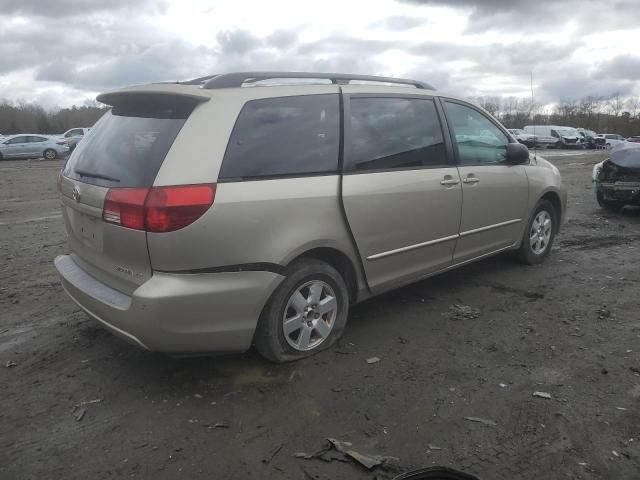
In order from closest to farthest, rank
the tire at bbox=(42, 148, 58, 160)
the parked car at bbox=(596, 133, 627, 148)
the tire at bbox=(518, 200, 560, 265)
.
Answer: the tire at bbox=(518, 200, 560, 265), the tire at bbox=(42, 148, 58, 160), the parked car at bbox=(596, 133, 627, 148)

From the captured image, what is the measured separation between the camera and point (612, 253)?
6.34 m

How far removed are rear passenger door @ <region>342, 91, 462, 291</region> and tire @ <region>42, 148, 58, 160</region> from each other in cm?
2955

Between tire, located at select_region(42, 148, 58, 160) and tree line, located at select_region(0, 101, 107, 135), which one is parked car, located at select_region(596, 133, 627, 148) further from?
tree line, located at select_region(0, 101, 107, 135)

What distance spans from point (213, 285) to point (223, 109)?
3.33 ft

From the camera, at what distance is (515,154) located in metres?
4.96

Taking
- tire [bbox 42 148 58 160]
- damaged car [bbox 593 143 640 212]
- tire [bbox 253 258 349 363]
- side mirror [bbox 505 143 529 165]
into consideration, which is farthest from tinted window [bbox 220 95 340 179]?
tire [bbox 42 148 58 160]

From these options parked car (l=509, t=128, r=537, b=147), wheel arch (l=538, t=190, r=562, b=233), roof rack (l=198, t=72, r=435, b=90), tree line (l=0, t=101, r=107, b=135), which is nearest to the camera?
roof rack (l=198, t=72, r=435, b=90)

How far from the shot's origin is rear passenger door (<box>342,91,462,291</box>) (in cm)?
367

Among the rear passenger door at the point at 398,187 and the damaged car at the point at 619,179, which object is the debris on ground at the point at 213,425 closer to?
the rear passenger door at the point at 398,187

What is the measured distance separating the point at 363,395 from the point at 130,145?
202cm

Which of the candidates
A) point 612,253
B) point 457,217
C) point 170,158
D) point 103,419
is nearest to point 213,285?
point 170,158

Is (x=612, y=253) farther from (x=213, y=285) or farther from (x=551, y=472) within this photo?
(x=213, y=285)

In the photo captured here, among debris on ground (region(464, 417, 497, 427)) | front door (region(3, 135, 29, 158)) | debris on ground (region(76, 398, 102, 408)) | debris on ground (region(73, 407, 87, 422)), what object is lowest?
debris on ground (region(464, 417, 497, 427))

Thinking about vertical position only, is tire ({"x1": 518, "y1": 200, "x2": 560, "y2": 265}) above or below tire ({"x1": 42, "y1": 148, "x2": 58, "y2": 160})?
below
